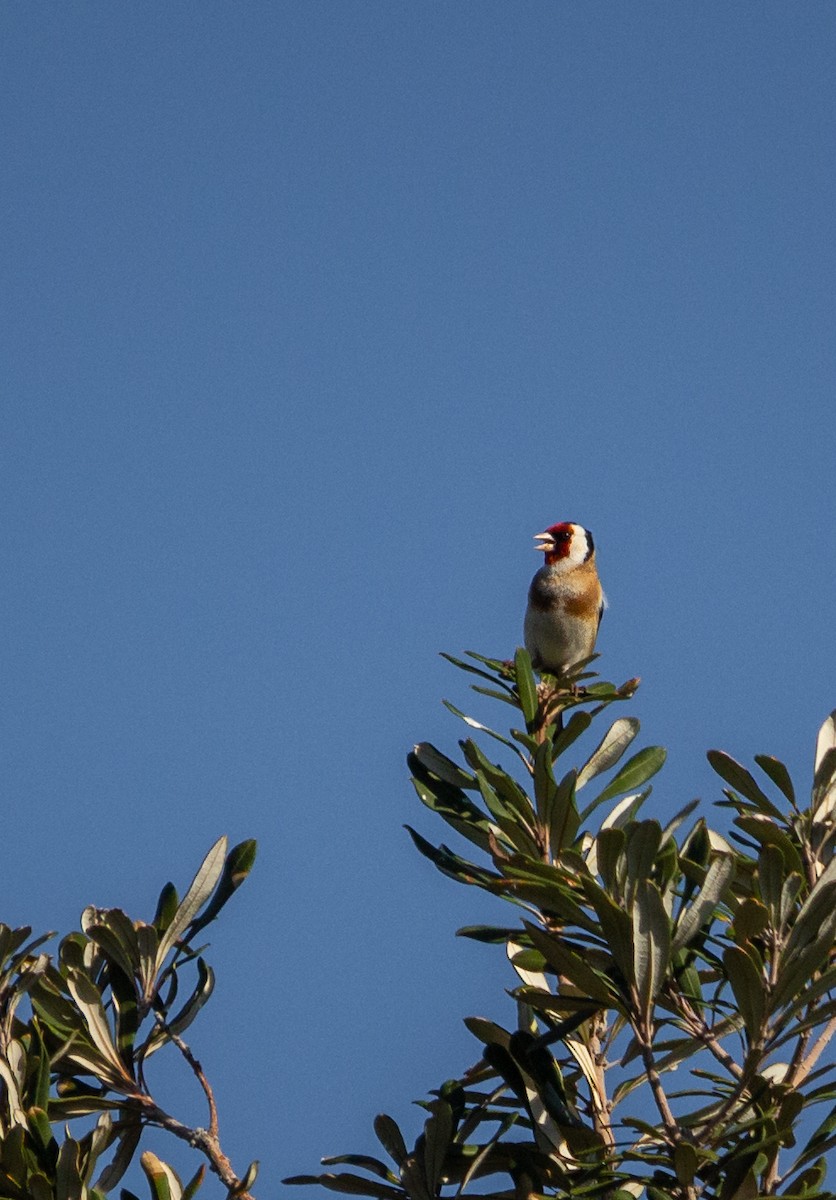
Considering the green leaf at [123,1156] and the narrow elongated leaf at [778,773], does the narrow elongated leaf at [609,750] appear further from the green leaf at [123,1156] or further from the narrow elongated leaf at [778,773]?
the green leaf at [123,1156]

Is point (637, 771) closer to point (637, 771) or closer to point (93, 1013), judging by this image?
point (637, 771)

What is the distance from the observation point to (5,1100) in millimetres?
3166

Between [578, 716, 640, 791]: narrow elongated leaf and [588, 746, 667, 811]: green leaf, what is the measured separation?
37 mm

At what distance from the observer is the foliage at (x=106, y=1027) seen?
308 cm

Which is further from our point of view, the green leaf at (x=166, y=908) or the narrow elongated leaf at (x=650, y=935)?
the green leaf at (x=166, y=908)

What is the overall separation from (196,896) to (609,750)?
39.4 inches

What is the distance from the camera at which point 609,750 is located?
3.70 meters

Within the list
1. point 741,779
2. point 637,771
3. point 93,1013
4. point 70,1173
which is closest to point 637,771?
point 637,771

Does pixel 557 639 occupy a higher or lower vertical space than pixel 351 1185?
higher

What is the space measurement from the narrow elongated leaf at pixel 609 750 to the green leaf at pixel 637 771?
4cm

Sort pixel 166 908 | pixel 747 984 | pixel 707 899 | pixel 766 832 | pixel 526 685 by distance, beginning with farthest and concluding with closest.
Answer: pixel 526 685, pixel 166 908, pixel 766 832, pixel 707 899, pixel 747 984

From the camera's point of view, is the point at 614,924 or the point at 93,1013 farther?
the point at 93,1013

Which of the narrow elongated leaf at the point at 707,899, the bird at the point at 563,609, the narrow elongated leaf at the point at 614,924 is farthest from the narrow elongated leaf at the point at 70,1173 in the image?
the bird at the point at 563,609

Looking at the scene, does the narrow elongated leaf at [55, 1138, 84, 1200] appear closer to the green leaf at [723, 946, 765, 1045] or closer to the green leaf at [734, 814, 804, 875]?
the green leaf at [723, 946, 765, 1045]
